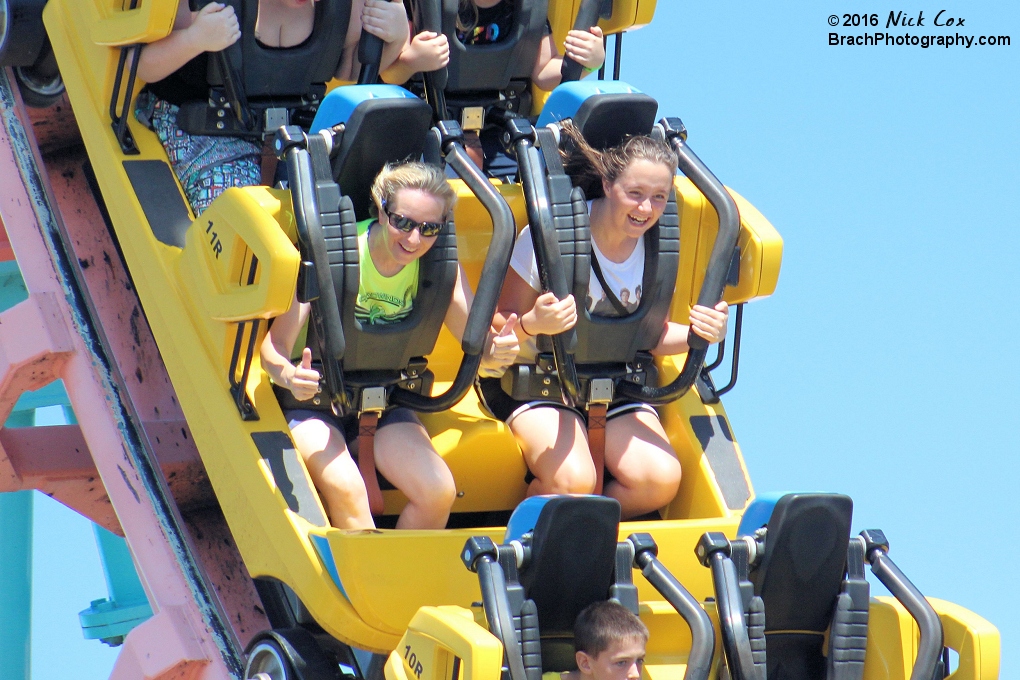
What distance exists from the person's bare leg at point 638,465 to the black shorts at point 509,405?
0.09 feet

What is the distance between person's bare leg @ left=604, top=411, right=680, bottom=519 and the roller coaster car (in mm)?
92

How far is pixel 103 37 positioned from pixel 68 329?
0.67 meters

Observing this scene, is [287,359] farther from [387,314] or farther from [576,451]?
[576,451]

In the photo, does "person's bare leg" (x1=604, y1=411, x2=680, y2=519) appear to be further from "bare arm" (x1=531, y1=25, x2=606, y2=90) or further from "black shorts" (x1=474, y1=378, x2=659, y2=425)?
"bare arm" (x1=531, y1=25, x2=606, y2=90)

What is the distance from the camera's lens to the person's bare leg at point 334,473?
3264mm

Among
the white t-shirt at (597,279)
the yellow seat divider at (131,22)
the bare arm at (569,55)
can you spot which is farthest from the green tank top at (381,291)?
the bare arm at (569,55)

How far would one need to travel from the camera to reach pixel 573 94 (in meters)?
3.55

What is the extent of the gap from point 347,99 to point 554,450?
0.84 m

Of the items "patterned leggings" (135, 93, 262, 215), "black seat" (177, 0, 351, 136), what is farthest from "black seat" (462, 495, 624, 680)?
"black seat" (177, 0, 351, 136)

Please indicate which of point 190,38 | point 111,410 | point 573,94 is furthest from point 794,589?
point 190,38

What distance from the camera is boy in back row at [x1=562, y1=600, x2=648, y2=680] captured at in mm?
2867

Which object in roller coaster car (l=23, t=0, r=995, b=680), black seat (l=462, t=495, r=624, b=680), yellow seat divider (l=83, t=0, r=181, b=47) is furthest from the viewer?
yellow seat divider (l=83, t=0, r=181, b=47)

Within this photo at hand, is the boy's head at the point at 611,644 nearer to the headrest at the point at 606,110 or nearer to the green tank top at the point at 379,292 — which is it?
the green tank top at the point at 379,292

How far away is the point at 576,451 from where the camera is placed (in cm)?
344
